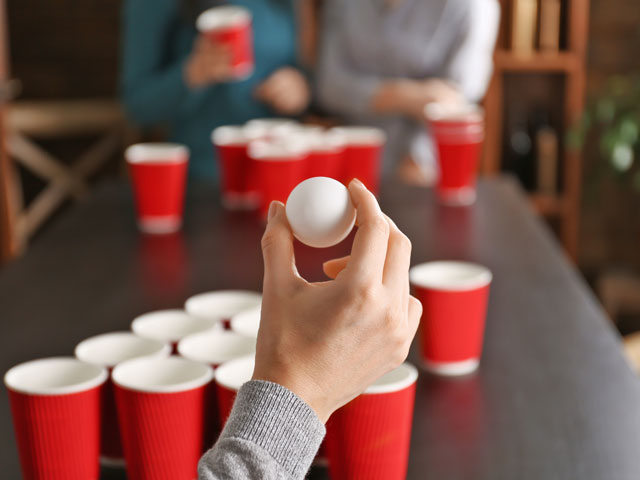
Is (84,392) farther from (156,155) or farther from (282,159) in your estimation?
(156,155)

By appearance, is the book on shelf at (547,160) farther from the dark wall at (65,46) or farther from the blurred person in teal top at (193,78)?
the dark wall at (65,46)

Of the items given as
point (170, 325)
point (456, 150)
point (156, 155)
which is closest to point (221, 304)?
point (170, 325)

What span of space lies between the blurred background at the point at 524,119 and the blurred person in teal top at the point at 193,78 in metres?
1.28

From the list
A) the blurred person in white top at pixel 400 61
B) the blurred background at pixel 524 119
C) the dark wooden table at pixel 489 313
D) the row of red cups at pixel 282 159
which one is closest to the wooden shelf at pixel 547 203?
the blurred background at pixel 524 119

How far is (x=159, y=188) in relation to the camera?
58.7 inches

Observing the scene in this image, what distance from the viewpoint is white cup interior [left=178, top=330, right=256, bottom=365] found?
75 centimetres

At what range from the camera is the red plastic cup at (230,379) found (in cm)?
66

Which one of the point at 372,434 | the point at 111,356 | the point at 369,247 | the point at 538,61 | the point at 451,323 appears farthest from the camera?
the point at 538,61

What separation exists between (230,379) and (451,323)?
31 centimetres

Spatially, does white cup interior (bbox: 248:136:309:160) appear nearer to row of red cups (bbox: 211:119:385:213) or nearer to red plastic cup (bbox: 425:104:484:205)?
row of red cups (bbox: 211:119:385:213)

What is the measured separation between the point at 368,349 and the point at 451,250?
0.85 metres

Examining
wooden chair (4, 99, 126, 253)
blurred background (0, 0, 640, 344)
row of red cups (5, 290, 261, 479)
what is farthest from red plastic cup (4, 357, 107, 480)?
wooden chair (4, 99, 126, 253)

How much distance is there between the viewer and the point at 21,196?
165 inches

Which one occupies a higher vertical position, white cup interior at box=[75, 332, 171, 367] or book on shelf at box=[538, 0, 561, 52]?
book on shelf at box=[538, 0, 561, 52]
